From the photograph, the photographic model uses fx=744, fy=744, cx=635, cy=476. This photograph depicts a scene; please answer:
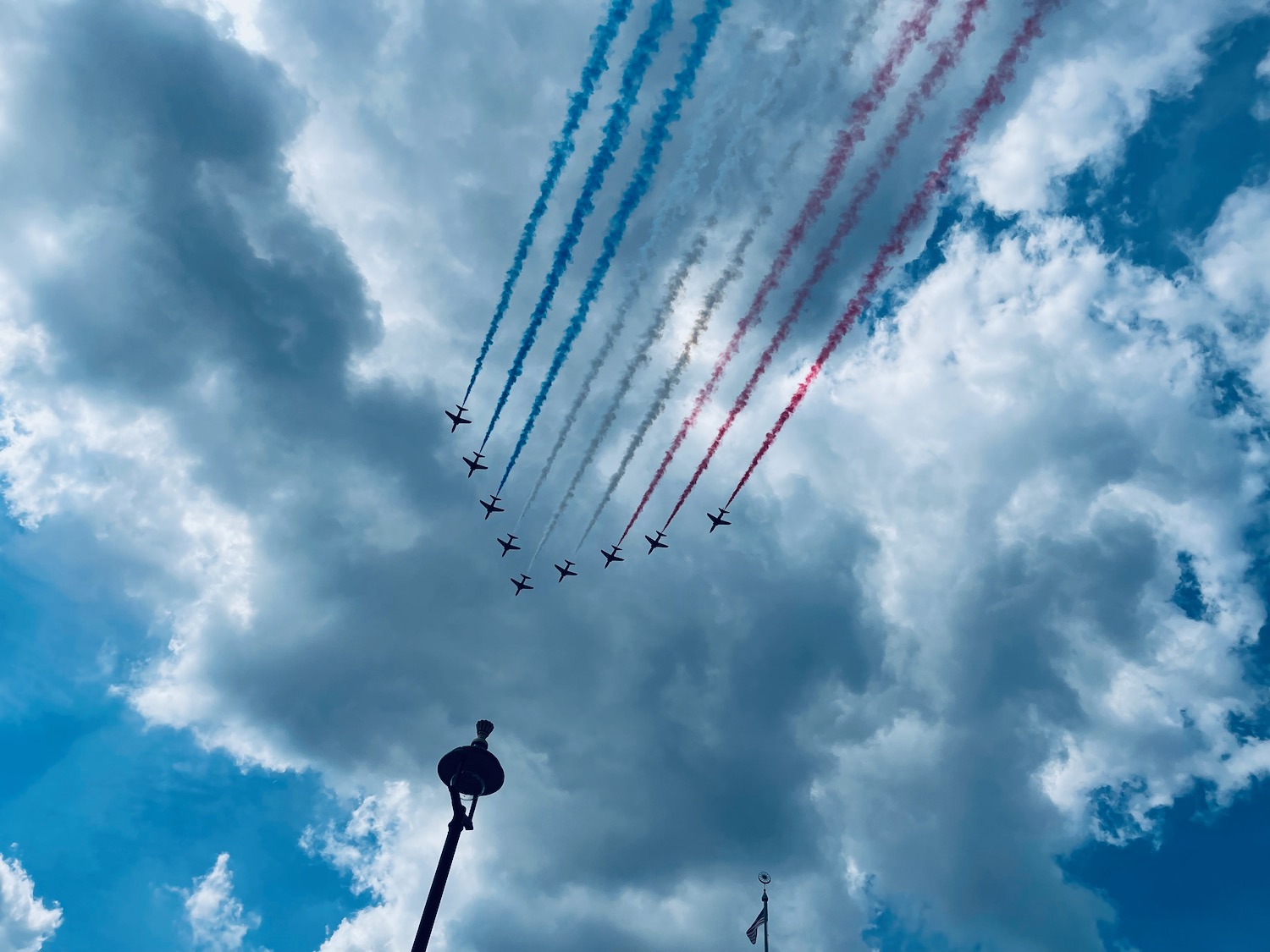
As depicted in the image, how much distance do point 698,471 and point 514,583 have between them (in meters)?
33.9

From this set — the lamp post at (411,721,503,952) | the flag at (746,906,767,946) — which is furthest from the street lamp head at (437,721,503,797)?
the flag at (746,906,767,946)

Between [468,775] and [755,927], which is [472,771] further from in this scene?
[755,927]

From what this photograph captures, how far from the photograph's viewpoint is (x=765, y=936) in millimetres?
41656

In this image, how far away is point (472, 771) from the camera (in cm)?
2208

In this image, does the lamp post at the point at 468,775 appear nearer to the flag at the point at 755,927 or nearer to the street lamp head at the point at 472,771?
the street lamp head at the point at 472,771

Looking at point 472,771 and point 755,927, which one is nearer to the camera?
point 472,771

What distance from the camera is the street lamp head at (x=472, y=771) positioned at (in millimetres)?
21922

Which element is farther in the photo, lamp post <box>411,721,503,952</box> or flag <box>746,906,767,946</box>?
flag <box>746,906,767,946</box>

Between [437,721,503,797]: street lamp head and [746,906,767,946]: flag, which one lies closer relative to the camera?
[437,721,503,797]: street lamp head

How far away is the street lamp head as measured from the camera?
2192cm

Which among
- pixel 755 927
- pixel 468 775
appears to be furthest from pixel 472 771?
pixel 755 927

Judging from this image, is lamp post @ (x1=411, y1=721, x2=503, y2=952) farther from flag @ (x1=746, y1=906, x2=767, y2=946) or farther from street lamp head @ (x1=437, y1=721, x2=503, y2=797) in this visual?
flag @ (x1=746, y1=906, x2=767, y2=946)

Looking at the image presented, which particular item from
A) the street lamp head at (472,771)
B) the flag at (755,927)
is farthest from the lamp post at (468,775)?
the flag at (755,927)

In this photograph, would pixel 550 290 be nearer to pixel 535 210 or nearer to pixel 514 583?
pixel 535 210
